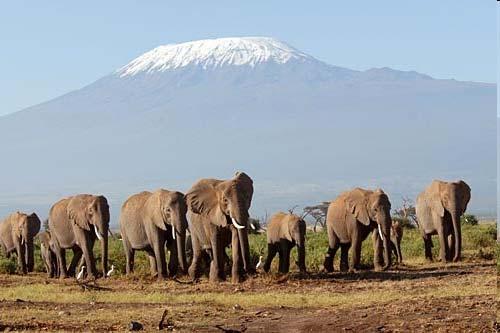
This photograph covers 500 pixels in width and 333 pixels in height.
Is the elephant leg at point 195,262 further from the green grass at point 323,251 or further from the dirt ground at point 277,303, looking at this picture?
the green grass at point 323,251

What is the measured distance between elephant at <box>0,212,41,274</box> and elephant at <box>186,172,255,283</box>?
30.1ft

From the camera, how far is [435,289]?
22.4m

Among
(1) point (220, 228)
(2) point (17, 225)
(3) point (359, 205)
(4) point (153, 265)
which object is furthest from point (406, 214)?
(1) point (220, 228)

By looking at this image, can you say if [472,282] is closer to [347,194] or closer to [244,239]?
[244,239]

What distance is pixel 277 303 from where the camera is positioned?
21250 mm

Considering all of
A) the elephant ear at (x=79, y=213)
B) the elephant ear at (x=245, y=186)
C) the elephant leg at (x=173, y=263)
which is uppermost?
the elephant ear at (x=245, y=186)

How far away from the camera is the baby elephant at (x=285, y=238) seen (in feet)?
93.6

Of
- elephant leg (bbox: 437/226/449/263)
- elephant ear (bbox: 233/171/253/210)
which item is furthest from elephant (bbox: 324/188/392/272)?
elephant ear (bbox: 233/171/253/210)

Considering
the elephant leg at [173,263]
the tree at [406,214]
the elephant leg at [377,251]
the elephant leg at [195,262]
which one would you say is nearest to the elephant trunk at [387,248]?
the elephant leg at [377,251]

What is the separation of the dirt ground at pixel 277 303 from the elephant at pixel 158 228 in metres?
0.89

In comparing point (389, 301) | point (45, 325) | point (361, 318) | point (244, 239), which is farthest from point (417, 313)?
point (244, 239)

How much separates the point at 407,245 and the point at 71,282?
11923 mm

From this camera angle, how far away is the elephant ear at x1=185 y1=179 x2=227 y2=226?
26.5 m

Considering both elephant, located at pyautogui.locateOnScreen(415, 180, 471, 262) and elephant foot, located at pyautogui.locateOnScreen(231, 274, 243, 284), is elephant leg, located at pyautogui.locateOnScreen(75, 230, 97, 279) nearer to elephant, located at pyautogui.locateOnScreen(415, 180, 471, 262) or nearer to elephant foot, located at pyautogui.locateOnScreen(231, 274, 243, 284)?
elephant foot, located at pyautogui.locateOnScreen(231, 274, 243, 284)
